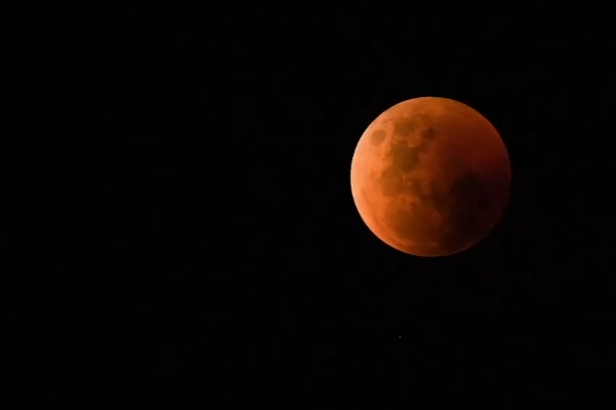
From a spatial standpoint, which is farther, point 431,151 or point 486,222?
point 486,222

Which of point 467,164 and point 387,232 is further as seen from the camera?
point 387,232

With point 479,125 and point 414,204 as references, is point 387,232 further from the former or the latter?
point 479,125

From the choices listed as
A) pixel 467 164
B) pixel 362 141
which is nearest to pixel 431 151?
pixel 467 164

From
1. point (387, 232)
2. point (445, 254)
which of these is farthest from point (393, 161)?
point (445, 254)

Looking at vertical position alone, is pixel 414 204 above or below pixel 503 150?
below

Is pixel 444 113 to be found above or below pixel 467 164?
above

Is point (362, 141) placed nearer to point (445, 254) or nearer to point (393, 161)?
point (393, 161)
